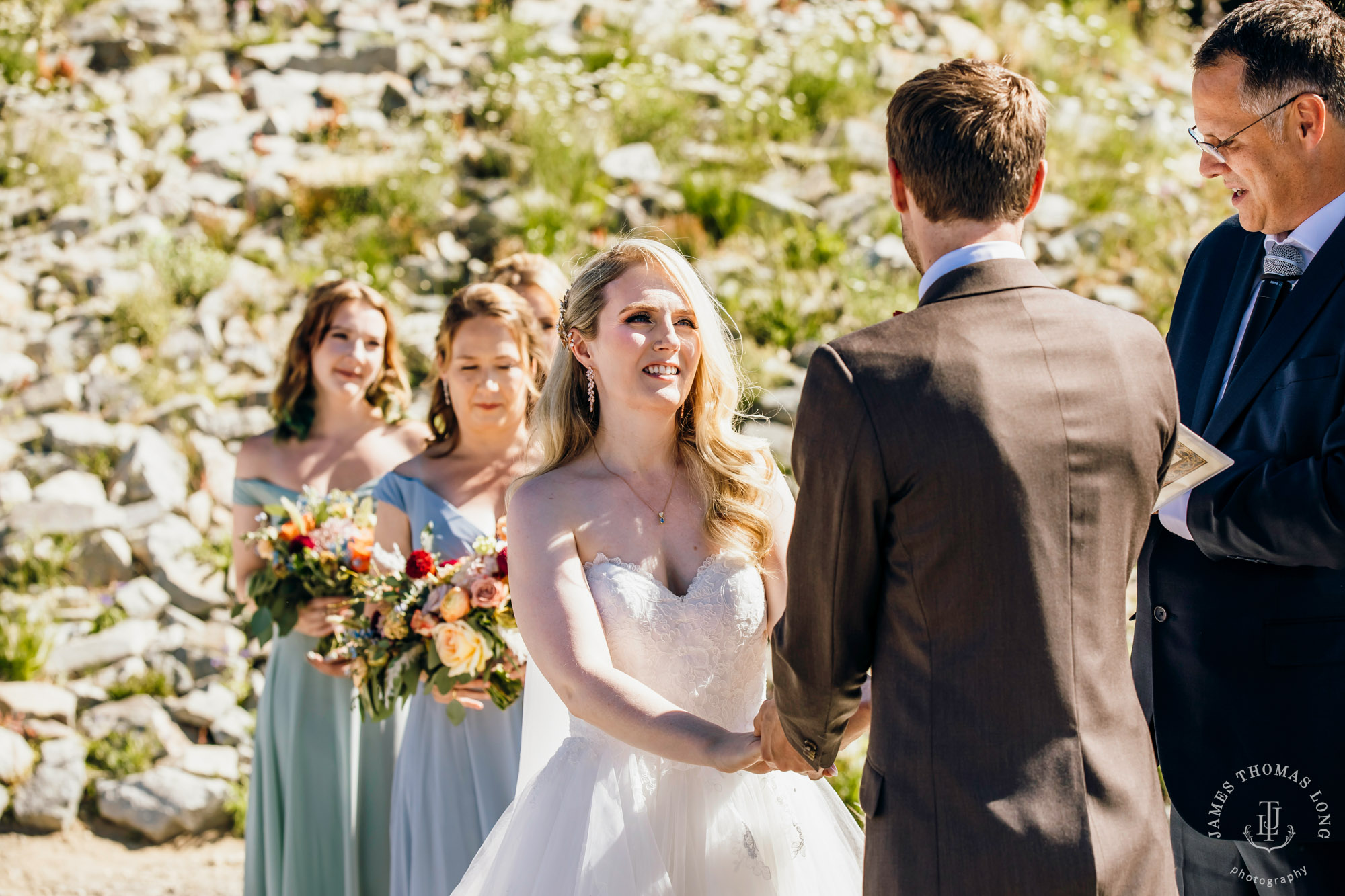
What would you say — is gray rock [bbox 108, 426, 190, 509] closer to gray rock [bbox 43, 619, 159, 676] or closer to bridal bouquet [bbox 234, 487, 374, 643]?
gray rock [bbox 43, 619, 159, 676]

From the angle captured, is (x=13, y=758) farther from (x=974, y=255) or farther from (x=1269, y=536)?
(x=1269, y=536)

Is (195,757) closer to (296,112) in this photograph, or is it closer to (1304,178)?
(1304,178)

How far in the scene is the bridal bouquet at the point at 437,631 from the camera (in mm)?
3332

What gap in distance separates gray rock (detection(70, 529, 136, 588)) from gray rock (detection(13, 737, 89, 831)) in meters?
1.76

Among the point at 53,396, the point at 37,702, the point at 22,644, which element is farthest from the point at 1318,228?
the point at 53,396

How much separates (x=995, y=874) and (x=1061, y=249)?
781 cm

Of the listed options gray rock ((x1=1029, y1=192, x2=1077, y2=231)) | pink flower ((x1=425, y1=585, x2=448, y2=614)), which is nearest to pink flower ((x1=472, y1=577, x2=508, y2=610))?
pink flower ((x1=425, y1=585, x2=448, y2=614))

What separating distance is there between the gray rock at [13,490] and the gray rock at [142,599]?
4.10 ft

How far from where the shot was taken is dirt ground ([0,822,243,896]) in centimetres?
539

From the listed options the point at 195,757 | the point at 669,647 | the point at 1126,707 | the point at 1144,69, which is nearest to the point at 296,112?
the point at 195,757

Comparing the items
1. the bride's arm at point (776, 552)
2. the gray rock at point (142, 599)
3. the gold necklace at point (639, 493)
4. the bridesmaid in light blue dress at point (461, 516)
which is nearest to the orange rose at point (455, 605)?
the bridesmaid in light blue dress at point (461, 516)

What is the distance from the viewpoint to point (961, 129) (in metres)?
1.85

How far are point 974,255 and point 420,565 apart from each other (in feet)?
7.32

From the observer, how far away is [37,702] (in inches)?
253
